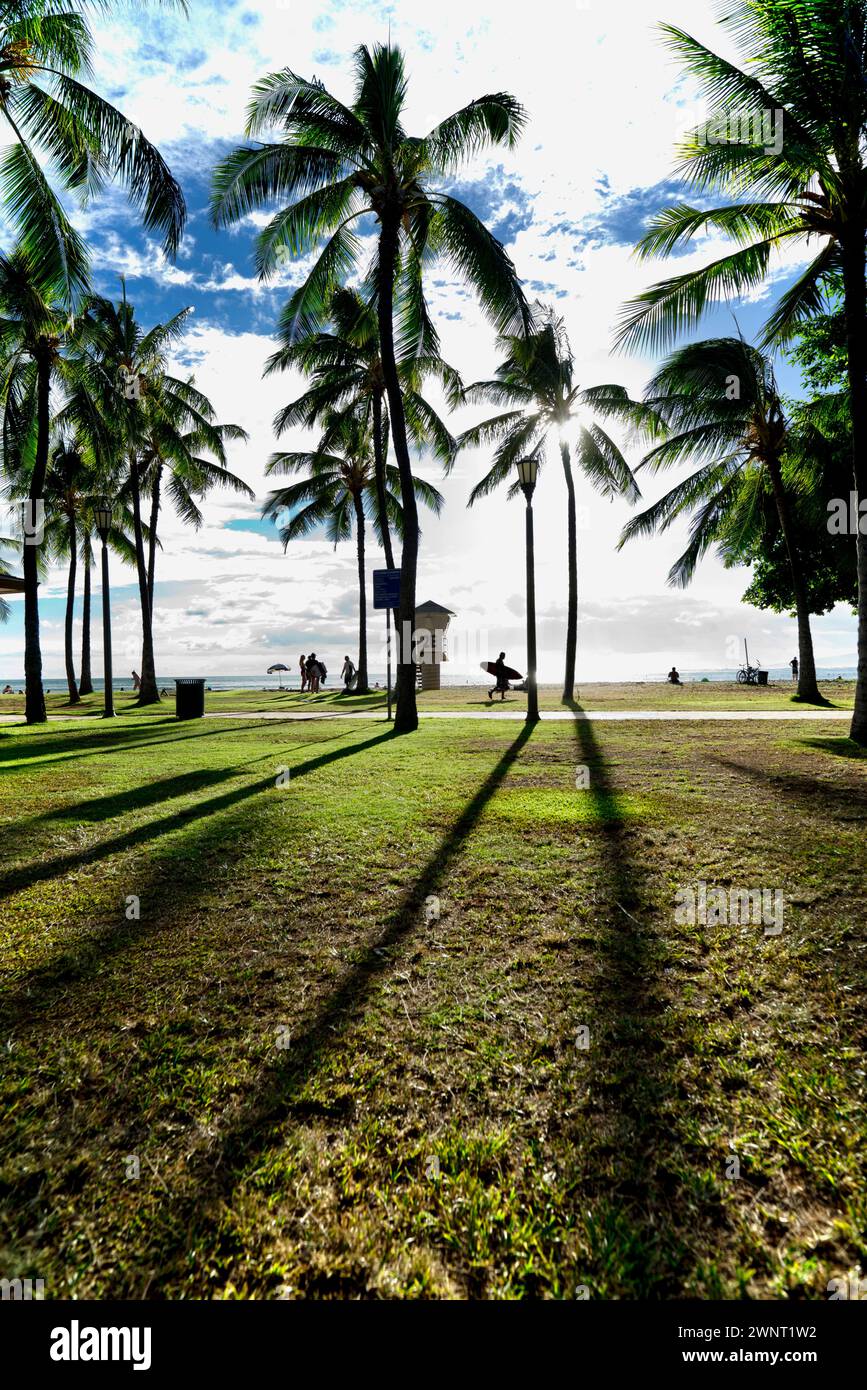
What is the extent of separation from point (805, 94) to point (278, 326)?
907 cm

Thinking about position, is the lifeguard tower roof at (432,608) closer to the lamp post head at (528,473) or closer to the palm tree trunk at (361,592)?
the palm tree trunk at (361,592)

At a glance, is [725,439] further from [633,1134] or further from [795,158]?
[633,1134]

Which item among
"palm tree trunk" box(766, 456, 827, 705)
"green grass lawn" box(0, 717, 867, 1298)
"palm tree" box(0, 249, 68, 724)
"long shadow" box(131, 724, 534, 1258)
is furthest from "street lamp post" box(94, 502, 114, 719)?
"palm tree trunk" box(766, 456, 827, 705)

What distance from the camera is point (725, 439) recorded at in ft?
54.5

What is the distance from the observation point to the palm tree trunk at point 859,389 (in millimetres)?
7980

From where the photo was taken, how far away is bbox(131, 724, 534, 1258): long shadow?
→ 5.46 feet

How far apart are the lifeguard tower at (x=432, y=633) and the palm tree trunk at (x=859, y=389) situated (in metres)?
17.9

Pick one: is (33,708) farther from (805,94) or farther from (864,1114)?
(805,94)

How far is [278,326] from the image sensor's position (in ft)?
39.2

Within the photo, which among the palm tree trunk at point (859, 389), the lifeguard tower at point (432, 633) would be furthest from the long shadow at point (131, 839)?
the lifeguard tower at point (432, 633)

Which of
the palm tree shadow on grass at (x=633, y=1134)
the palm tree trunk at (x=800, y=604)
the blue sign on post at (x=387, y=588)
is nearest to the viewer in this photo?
the palm tree shadow on grass at (x=633, y=1134)

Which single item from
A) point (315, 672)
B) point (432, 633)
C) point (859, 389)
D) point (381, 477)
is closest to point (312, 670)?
point (315, 672)

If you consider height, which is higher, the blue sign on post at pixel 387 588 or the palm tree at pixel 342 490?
the palm tree at pixel 342 490
